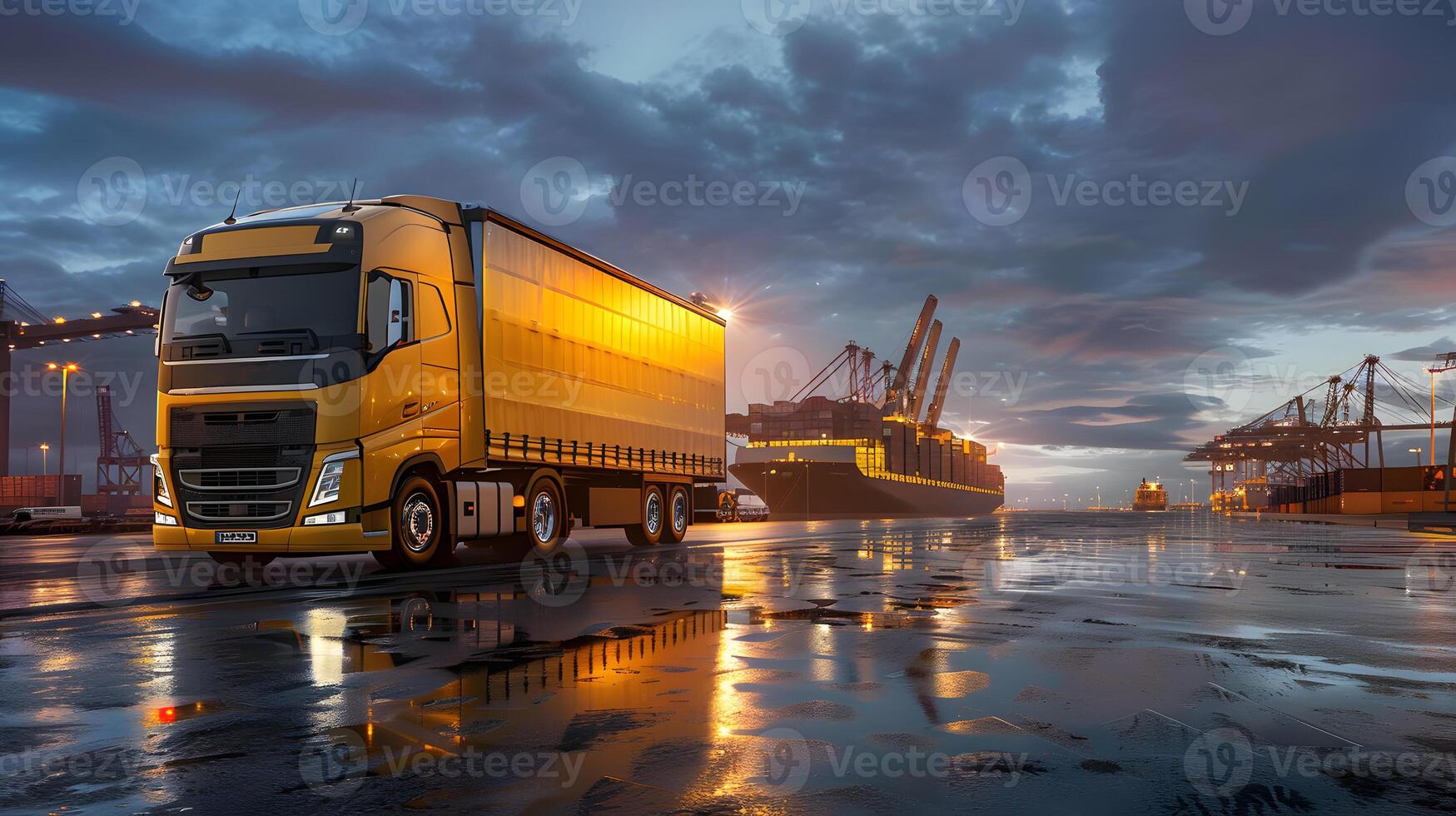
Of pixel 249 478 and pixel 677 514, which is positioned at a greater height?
pixel 249 478

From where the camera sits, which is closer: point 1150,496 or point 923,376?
point 923,376

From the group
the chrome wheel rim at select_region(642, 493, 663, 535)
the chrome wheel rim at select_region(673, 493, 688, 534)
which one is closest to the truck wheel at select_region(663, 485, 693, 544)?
the chrome wheel rim at select_region(673, 493, 688, 534)

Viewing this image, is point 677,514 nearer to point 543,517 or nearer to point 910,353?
point 543,517

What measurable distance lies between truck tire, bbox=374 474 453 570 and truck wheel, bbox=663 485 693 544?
9.49 m

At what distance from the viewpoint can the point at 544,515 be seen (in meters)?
19.3

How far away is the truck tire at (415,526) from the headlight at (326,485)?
1.13 meters

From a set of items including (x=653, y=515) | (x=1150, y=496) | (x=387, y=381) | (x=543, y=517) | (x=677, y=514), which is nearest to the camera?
(x=387, y=381)

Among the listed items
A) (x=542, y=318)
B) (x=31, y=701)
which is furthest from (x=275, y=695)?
(x=542, y=318)

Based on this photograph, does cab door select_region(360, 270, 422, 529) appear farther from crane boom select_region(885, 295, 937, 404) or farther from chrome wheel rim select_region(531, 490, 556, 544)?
crane boom select_region(885, 295, 937, 404)

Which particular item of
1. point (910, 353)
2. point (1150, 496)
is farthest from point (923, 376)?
point (1150, 496)

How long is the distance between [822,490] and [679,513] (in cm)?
6299

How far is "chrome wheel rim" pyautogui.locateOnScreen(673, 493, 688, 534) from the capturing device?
25.5m

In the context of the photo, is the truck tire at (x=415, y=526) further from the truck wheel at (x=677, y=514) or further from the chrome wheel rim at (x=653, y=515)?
the truck wheel at (x=677, y=514)

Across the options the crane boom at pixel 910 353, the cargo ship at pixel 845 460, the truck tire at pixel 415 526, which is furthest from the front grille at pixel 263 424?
the crane boom at pixel 910 353
